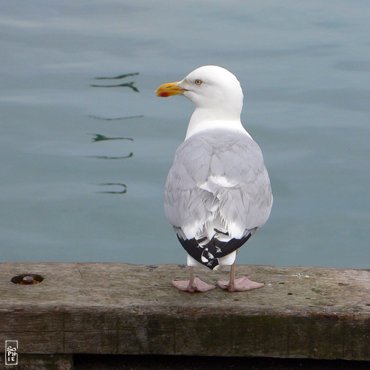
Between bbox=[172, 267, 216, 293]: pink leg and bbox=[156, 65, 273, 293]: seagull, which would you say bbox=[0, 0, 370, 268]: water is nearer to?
bbox=[156, 65, 273, 293]: seagull

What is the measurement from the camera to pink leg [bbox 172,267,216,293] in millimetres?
3846

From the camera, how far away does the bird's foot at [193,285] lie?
12.6 ft

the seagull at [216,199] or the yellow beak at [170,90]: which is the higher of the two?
the yellow beak at [170,90]

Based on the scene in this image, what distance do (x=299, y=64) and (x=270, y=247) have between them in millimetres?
3393

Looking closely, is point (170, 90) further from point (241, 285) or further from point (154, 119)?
point (154, 119)

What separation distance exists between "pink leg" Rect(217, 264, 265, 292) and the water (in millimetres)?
2722

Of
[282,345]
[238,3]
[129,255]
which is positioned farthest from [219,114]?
[238,3]

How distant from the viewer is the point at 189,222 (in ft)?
12.5

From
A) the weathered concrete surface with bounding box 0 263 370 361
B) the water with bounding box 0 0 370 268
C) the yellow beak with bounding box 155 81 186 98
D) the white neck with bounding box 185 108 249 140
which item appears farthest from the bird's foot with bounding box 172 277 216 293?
the water with bounding box 0 0 370 268

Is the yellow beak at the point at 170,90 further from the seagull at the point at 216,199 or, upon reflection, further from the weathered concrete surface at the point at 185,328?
the weathered concrete surface at the point at 185,328

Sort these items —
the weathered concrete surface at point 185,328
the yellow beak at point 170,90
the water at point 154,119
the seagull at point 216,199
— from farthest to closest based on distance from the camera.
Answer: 1. the water at point 154,119
2. the yellow beak at point 170,90
3. the seagull at point 216,199
4. the weathered concrete surface at point 185,328

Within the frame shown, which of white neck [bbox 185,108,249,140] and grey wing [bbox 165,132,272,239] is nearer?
grey wing [bbox 165,132,272,239]

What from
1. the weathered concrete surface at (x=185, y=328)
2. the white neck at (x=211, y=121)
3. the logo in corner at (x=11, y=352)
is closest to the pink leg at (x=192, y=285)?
the weathered concrete surface at (x=185, y=328)

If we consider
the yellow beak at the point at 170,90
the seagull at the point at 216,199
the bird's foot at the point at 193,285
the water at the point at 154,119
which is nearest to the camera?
the seagull at the point at 216,199
